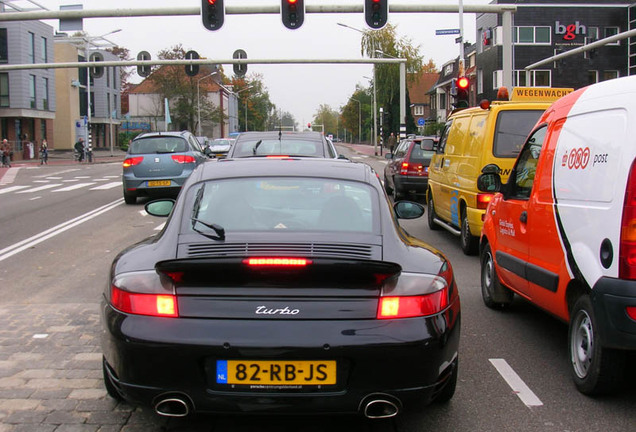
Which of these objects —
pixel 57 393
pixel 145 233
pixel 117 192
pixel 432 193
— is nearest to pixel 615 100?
pixel 57 393

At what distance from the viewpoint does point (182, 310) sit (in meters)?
3.25

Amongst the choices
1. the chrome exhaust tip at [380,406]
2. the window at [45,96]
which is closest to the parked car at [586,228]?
the chrome exhaust tip at [380,406]

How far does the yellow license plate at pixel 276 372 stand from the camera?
319 cm

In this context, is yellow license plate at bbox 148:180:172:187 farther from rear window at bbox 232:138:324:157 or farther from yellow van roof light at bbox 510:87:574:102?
yellow van roof light at bbox 510:87:574:102

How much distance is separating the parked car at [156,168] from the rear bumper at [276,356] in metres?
13.8

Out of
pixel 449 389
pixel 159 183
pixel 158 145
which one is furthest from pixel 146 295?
pixel 158 145

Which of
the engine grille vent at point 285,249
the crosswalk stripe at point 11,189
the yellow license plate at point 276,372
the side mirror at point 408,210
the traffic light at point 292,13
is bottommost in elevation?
the yellow license plate at point 276,372

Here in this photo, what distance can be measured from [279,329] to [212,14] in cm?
1613

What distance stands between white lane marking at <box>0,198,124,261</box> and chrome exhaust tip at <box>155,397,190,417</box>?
722 centimetres

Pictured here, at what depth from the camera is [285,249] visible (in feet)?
11.2

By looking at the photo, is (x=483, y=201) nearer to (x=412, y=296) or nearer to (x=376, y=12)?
(x=412, y=296)

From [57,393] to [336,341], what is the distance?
6.86ft

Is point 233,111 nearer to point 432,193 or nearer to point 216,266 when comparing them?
point 432,193

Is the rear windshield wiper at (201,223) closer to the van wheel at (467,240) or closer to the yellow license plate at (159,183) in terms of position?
the van wheel at (467,240)
